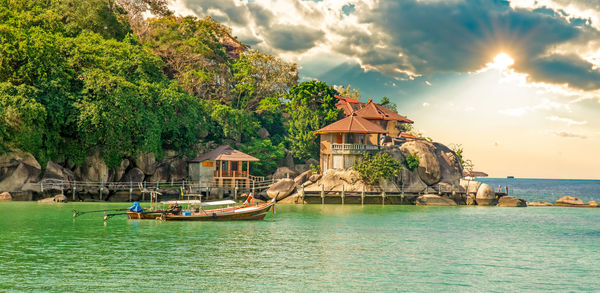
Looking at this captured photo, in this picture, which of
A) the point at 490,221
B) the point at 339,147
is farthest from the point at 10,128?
the point at 490,221

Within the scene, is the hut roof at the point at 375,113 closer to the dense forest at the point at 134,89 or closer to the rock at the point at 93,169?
the dense forest at the point at 134,89

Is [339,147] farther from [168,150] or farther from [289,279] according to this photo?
[289,279]

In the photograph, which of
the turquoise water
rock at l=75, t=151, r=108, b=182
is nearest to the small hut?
rock at l=75, t=151, r=108, b=182

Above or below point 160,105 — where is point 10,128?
below

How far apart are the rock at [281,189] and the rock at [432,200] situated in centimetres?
1440

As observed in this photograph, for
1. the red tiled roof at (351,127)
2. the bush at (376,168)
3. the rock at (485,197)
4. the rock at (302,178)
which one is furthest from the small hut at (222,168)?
the rock at (485,197)

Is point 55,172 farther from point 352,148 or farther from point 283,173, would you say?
point 352,148

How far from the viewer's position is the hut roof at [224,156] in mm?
54625

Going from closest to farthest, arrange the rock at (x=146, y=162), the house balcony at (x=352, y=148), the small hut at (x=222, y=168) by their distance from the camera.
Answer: the rock at (x=146, y=162), the small hut at (x=222, y=168), the house balcony at (x=352, y=148)

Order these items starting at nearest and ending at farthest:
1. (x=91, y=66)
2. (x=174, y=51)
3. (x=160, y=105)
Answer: (x=91, y=66), (x=160, y=105), (x=174, y=51)

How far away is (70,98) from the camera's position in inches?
1844

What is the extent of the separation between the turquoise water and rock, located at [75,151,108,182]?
12541 mm

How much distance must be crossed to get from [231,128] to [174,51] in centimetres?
1167

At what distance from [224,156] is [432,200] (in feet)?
77.4
